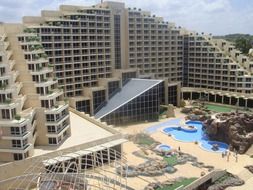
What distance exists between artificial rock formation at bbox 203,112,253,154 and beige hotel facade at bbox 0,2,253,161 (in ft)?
68.0

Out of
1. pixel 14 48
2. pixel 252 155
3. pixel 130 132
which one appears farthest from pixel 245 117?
pixel 14 48

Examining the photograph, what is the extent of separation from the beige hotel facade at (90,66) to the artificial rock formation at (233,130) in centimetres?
2072

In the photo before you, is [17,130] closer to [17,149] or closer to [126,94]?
[17,149]

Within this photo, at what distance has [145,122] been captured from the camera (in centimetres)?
6100

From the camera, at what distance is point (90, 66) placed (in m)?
64.9

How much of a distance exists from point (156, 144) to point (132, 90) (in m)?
16.9

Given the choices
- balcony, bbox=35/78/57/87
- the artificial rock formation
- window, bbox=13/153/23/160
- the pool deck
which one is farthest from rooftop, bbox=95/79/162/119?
window, bbox=13/153/23/160

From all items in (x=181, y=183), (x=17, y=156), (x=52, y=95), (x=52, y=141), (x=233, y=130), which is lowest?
(x=181, y=183)

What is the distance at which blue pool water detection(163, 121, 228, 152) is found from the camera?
48625mm

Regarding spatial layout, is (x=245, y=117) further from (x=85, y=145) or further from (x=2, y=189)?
(x=2, y=189)

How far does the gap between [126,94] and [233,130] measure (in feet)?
73.6

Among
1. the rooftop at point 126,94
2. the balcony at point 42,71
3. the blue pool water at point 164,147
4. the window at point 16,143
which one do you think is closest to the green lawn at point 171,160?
the blue pool water at point 164,147

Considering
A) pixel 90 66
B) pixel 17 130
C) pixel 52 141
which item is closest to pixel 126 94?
pixel 90 66

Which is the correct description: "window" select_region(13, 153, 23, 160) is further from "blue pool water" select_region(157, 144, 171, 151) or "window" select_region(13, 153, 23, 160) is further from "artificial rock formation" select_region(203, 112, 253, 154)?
"artificial rock formation" select_region(203, 112, 253, 154)
